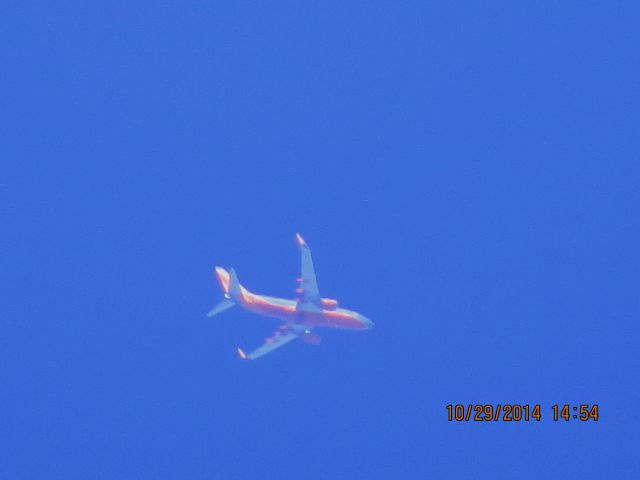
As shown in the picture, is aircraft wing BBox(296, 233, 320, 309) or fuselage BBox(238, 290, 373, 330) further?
fuselage BBox(238, 290, 373, 330)

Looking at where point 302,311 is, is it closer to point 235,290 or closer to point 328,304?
point 328,304

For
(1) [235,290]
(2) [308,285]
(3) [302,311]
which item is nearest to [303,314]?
(3) [302,311]

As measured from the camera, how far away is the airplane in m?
14.6

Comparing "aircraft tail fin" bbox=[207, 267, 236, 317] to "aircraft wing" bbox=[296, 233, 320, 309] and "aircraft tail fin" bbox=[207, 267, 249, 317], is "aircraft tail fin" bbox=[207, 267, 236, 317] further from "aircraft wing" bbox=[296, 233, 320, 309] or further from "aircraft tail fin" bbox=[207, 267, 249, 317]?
"aircraft wing" bbox=[296, 233, 320, 309]

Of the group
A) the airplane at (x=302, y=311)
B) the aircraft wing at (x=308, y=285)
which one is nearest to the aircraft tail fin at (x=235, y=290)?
the airplane at (x=302, y=311)

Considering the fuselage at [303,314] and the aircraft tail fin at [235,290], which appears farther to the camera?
the aircraft tail fin at [235,290]

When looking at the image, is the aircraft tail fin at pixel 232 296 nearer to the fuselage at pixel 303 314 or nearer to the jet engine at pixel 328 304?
the fuselage at pixel 303 314

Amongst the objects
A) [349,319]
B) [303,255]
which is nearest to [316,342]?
[349,319]

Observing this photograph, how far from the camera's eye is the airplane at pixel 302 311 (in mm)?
14586

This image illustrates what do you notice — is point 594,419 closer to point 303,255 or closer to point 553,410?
point 553,410

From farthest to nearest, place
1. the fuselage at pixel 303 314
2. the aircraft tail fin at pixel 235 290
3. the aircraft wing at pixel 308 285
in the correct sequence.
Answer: the aircraft tail fin at pixel 235 290, the fuselage at pixel 303 314, the aircraft wing at pixel 308 285

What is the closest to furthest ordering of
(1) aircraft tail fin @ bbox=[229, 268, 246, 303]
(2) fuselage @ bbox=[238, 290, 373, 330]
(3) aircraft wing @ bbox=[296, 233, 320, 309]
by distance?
(3) aircraft wing @ bbox=[296, 233, 320, 309] → (2) fuselage @ bbox=[238, 290, 373, 330] → (1) aircraft tail fin @ bbox=[229, 268, 246, 303]

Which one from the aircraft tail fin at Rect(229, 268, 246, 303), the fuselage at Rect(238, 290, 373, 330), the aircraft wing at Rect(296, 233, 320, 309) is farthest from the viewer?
the aircraft tail fin at Rect(229, 268, 246, 303)

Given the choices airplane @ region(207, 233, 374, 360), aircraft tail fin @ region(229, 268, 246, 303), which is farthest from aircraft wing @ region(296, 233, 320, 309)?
aircraft tail fin @ region(229, 268, 246, 303)
